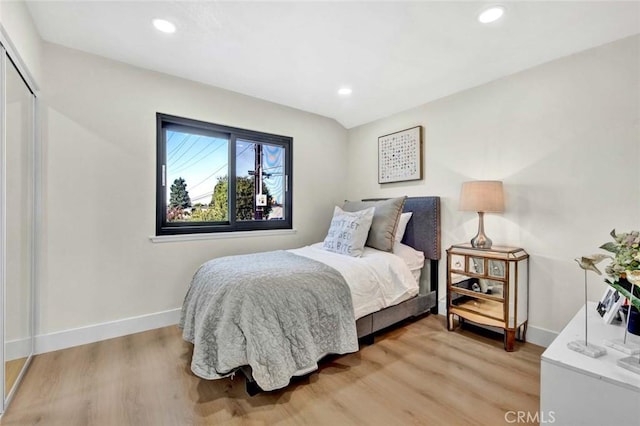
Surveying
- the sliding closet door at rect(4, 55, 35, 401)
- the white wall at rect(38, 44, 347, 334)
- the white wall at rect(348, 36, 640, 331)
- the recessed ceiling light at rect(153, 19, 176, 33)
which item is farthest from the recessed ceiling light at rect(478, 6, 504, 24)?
the sliding closet door at rect(4, 55, 35, 401)

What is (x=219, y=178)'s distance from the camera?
10.3ft

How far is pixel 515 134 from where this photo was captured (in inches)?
96.4

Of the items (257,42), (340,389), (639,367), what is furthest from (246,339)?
(257,42)

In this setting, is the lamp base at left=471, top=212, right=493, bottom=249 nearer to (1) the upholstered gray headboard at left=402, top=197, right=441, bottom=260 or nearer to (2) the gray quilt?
(1) the upholstered gray headboard at left=402, top=197, right=441, bottom=260

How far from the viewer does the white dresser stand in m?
1.05

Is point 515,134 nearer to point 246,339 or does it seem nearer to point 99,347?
point 246,339

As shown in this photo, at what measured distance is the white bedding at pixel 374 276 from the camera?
218cm

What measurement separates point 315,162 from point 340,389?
2.66m

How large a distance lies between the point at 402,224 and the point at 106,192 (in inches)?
109

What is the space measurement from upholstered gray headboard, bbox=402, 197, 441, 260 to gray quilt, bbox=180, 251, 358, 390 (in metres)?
1.28

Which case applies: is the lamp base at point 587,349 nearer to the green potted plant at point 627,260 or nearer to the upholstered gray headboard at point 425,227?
the green potted plant at point 627,260

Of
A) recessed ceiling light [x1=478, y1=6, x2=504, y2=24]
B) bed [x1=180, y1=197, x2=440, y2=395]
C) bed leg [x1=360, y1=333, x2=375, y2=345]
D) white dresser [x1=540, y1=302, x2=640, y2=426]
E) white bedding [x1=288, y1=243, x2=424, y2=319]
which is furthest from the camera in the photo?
bed leg [x1=360, y1=333, x2=375, y2=345]

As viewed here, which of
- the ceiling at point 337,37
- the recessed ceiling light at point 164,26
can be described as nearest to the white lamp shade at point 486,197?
the ceiling at point 337,37

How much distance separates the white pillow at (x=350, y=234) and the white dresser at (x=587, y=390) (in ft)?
5.04
